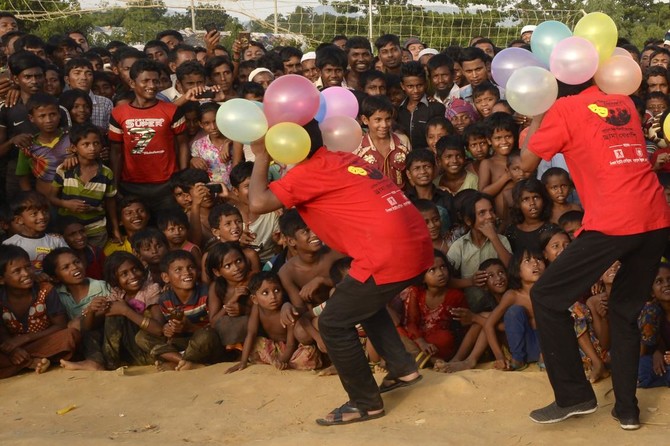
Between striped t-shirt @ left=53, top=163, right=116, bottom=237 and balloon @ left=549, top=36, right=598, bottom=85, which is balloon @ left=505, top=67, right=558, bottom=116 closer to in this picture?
balloon @ left=549, top=36, right=598, bottom=85

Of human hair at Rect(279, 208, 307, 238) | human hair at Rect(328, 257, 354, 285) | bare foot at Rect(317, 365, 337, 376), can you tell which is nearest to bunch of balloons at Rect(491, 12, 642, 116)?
human hair at Rect(328, 257, 354, 285)

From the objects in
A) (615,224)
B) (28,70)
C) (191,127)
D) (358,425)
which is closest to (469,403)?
(358,425)

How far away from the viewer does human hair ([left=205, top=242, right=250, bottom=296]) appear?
630 cm

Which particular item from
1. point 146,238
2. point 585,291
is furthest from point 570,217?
point 146,238

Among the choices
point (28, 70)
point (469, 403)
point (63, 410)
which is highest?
point (28, 70)

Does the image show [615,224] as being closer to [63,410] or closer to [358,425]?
[358,425]

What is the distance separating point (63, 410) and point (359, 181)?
2.33 metres

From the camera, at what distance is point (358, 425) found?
4.71 metres

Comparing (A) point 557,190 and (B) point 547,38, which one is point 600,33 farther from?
(A) point 557,190

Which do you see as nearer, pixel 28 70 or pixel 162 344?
pixel 162 344

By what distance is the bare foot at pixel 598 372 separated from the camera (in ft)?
17.1

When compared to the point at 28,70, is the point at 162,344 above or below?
below

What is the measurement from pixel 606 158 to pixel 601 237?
0.37 metres

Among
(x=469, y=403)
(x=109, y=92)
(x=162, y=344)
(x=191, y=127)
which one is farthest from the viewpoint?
(x=109, y=92)
